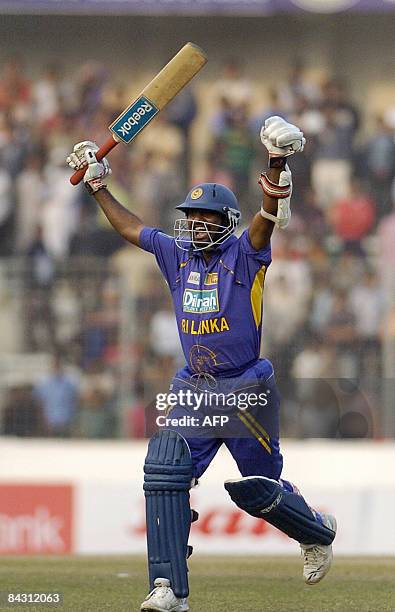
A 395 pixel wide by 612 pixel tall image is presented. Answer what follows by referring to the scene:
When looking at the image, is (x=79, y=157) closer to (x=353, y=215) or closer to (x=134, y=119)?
(x=134, y=119)

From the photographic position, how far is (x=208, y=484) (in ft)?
32.8

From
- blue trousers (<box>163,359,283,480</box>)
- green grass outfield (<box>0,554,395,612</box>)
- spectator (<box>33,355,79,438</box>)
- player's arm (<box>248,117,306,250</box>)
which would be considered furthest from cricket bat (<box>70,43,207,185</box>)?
spectator (<box>33,355,79,438</box>)

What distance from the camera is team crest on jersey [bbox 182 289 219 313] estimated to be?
570 centimetres

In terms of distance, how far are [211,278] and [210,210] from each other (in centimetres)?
31

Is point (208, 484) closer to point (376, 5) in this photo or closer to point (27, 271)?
point (27, 271)

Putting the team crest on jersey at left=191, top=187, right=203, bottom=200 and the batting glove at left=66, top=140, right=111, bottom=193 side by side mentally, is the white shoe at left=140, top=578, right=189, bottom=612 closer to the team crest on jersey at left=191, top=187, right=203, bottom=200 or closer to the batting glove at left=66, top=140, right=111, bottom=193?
Answer: the team crest on jersey at left=191, top=187, right=203, bottom=200

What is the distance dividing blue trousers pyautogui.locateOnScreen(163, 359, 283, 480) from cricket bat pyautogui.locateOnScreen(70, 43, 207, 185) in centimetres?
117

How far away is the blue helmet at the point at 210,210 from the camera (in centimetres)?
580

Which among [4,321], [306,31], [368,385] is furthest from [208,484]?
[306,31]

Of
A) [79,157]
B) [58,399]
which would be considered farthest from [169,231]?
[79,157]

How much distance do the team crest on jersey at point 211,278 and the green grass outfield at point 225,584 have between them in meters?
1.38

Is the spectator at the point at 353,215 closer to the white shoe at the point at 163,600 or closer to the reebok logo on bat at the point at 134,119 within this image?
the reebok logo on bat at the point at 134,119

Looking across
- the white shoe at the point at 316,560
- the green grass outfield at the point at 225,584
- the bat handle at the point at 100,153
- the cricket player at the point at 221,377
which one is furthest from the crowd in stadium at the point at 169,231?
the cricket player at the point at 221,377

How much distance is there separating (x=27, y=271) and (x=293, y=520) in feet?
18.4
